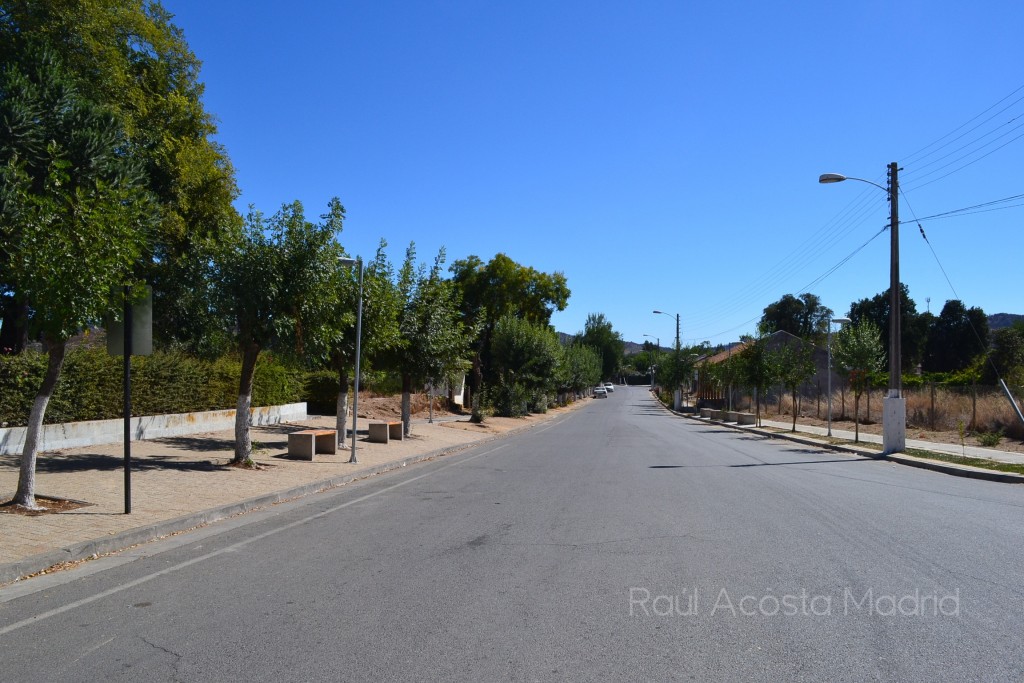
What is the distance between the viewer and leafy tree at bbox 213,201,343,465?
15.3 meters

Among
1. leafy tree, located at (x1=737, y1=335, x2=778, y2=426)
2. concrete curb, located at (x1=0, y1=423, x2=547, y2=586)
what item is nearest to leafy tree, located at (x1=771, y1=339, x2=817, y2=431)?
leafy tree, located at (x1=737, y1=335, x2=778, y2=426)

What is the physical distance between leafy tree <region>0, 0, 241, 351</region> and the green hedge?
1.33 metres

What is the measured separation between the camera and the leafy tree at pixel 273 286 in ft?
50.3

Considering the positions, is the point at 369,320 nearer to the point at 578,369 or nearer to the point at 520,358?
the point at 520,358

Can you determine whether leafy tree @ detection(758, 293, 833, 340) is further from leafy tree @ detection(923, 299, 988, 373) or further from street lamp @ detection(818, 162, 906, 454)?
street lamp @ detection(818, 162, 906, 454)

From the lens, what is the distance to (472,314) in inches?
1921

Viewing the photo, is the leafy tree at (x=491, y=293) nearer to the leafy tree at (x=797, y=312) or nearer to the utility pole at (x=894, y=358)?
the utility pole at (x=894, y=358)

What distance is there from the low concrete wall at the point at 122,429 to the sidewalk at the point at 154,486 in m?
0.34

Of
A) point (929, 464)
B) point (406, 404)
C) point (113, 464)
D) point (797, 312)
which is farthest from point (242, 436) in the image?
point (797, 312)

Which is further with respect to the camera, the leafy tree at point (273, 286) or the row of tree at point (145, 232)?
the leafy tree at point (273, 286)

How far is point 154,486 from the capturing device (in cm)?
1248

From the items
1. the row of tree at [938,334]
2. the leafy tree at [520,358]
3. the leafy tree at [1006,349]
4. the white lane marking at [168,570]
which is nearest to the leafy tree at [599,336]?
the row of tree at [938,334]

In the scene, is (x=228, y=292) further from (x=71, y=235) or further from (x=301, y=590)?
(x=301, y=590)

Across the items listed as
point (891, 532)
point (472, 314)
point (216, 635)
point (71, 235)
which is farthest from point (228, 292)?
point (472, 314)
